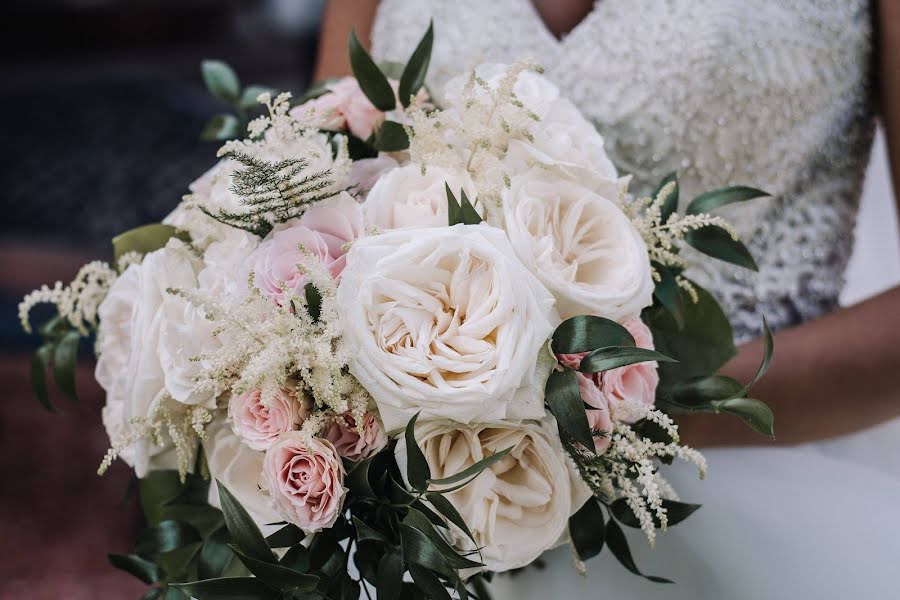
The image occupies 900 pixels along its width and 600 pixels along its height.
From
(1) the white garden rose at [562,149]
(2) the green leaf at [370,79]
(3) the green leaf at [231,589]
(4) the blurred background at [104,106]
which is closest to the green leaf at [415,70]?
(2) the green leaf at [370,79]

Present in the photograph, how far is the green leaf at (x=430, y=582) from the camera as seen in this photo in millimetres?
538

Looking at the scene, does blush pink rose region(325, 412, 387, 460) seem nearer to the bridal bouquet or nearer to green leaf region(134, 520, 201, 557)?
the bridal bouquet

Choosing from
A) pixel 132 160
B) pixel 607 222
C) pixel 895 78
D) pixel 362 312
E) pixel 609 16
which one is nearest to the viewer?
pixel 362 312

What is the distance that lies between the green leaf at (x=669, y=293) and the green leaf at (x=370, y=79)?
0.98ft

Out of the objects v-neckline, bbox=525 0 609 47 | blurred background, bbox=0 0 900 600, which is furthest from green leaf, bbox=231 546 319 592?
blurred background, bbox=0 0 900 600

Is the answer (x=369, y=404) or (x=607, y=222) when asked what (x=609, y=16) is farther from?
(x=369, y=404)

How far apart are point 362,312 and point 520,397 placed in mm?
126

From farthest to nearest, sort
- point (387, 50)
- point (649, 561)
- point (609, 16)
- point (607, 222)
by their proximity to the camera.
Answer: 1. point (387, 50)
2. point (609, 16)
3. point (649, 561)
4. point (607, 222)

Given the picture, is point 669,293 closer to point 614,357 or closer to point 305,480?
point 614,357

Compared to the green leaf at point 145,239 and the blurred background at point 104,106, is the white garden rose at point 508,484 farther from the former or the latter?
the blurred background at point 104,106

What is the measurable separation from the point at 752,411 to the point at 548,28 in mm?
838

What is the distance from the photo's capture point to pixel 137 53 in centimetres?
437

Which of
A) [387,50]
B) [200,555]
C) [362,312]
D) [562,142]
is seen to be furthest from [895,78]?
[200,555]

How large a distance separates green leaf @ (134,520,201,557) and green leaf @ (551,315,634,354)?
0.38m
